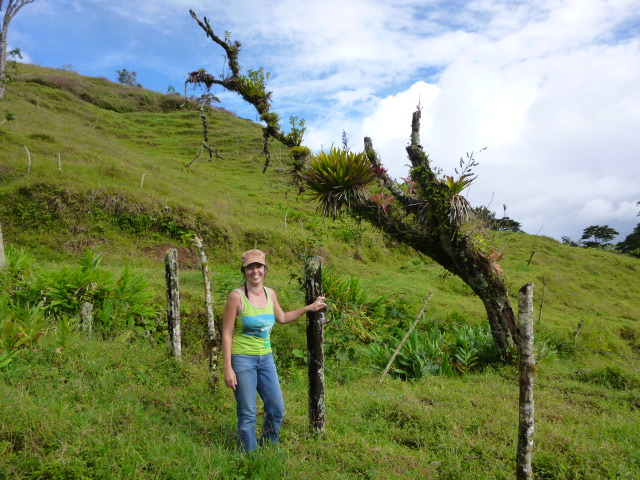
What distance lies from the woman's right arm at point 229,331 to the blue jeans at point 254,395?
8 cm

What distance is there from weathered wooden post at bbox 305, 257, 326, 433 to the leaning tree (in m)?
3.22

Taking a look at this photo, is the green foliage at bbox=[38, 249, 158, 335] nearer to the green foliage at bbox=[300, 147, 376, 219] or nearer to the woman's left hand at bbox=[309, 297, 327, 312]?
the green foliage at bbox=[300, 147, 376, 219]

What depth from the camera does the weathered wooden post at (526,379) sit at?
329 cm

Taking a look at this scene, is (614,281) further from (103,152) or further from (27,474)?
(103,152)

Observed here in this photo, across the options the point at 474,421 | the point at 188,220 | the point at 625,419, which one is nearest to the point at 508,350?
the point at 625,419

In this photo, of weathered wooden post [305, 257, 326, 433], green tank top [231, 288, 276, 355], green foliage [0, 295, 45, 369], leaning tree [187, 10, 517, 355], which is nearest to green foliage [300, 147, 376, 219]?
leaning tree [187, 10, 517, 355]

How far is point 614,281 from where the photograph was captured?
22828 mm

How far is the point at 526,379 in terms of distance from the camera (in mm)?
3316

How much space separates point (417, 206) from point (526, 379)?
4.58m

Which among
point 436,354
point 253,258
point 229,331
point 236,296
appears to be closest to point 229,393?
point 229,331

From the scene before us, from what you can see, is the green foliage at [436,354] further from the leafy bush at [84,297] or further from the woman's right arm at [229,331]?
the leafy bush at [84,297]

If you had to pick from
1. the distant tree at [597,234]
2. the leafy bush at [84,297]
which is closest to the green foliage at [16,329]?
the leafy bush at [84,297]

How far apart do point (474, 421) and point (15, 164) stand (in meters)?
19.3

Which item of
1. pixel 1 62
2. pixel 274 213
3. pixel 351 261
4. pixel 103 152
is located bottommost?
pixel 351 261
